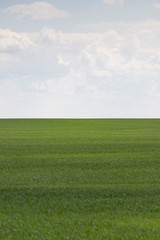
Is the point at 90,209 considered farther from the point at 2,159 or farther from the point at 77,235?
the point at 2,159

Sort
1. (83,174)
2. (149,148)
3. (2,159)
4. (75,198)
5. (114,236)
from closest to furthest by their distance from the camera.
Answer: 1. (114,236)
2. (75,198)
3. (83,174)
4. (2,159)
5. (149,148)

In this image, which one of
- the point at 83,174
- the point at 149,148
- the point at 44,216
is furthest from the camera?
the point at 149,148

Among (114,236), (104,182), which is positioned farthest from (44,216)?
(104,182)

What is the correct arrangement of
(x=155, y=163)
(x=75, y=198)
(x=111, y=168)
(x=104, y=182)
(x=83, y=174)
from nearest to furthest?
(x=75, y=198)
(x=104, y=182)
(x=83, y=174)
(x=111, y=168)
(x=155, y=163)

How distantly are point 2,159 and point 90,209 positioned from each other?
6136 millimetres

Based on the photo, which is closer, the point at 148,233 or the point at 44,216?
the point at 148,233

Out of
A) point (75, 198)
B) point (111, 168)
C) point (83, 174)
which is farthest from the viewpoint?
point (111, 168)

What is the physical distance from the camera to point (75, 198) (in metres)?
6.21

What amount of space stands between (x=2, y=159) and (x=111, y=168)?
393 cm

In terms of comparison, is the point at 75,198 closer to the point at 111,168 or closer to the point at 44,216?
the point at 44,216

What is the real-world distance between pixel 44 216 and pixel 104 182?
95.5 inches

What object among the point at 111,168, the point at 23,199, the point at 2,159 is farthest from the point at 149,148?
the point at 23,199

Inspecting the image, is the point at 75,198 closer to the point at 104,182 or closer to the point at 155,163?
the point at 104,182

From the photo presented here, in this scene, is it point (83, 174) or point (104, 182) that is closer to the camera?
point (104, 182)
